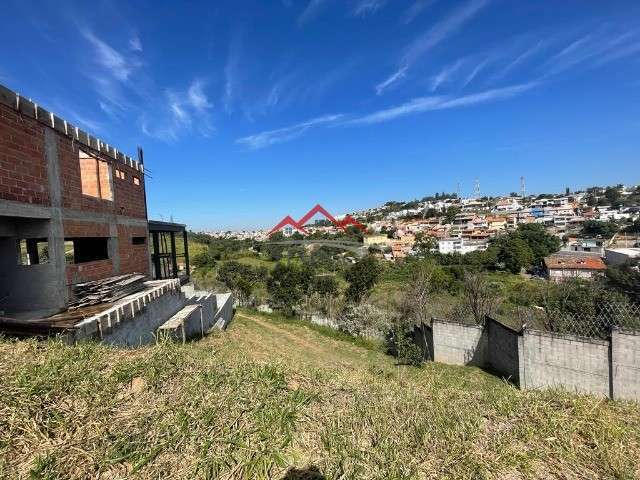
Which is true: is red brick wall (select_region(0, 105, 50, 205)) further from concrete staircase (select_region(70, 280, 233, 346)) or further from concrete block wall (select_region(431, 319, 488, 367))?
concrete block wall (select_region(431, 319, 488, 367))

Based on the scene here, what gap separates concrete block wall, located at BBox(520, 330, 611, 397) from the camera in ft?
22.7

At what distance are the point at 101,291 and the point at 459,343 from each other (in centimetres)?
933

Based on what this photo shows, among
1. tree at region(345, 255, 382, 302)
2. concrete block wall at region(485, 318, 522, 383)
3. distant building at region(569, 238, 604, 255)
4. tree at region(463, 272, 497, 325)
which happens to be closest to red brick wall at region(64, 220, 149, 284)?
concrete block wall at region(485, 318, 522, 383)

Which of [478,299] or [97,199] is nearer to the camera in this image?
[97,199]

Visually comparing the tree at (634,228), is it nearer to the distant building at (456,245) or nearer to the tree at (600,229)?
the tree at (600,229)

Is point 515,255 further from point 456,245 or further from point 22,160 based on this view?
point 22,160

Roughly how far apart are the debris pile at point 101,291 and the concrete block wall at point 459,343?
28.2ft

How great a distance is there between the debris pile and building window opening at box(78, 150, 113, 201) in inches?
78.8

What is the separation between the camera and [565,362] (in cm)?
732

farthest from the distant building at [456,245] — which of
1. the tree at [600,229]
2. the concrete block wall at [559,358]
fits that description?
the concrete block wall at [559,358]

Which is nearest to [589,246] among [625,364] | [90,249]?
[625,364]

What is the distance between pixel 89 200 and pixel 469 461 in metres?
8.18

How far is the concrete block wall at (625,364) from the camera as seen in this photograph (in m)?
6.54

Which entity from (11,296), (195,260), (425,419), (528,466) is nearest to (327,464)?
(425,419)
